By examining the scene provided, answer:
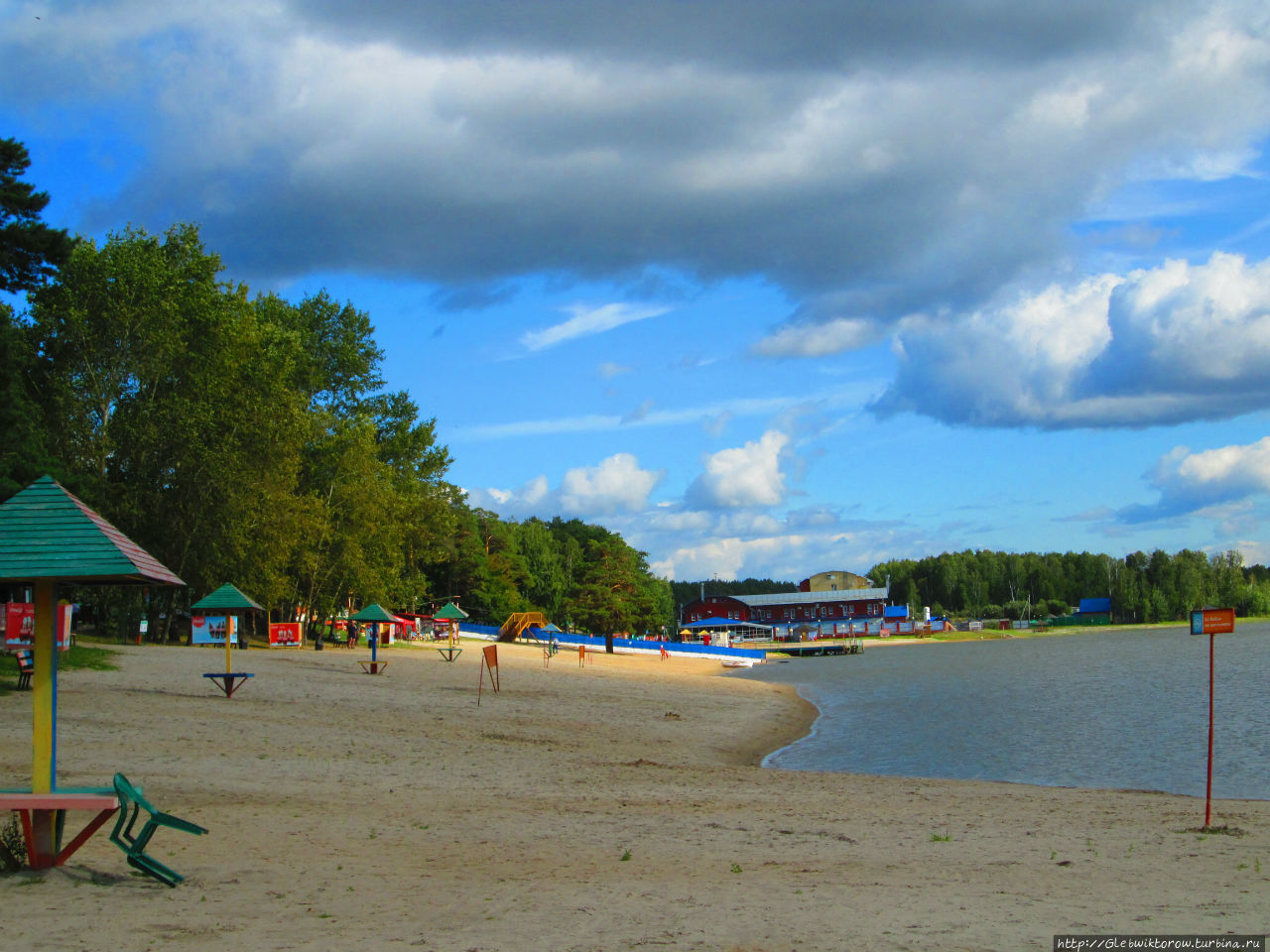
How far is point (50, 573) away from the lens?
28.2 feet

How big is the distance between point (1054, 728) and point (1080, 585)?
539 feet

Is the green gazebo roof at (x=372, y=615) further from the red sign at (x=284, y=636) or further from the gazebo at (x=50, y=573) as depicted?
the gazebo at (x=50, y=573)

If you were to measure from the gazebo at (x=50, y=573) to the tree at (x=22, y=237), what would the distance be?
20350 mm

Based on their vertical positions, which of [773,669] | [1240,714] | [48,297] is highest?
[48,297]

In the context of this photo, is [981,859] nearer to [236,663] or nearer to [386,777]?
[386,777]

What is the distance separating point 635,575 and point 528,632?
9.76m

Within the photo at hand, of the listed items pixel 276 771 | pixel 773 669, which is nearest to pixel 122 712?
pixel 276 771

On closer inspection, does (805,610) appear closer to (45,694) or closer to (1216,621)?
(1216,621)

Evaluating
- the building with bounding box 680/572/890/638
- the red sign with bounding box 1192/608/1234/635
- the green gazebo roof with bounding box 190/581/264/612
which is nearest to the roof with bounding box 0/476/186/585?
the red sign with bounding box 1192/608/1234/635

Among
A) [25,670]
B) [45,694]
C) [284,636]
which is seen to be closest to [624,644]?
[284,636]

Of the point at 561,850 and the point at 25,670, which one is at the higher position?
the point at 25,670

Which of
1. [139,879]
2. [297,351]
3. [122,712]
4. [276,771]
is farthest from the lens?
[297,351]

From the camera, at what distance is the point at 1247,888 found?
9.27m

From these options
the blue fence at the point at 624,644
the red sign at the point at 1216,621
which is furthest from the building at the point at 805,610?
the red sign at the point at 1216,621
